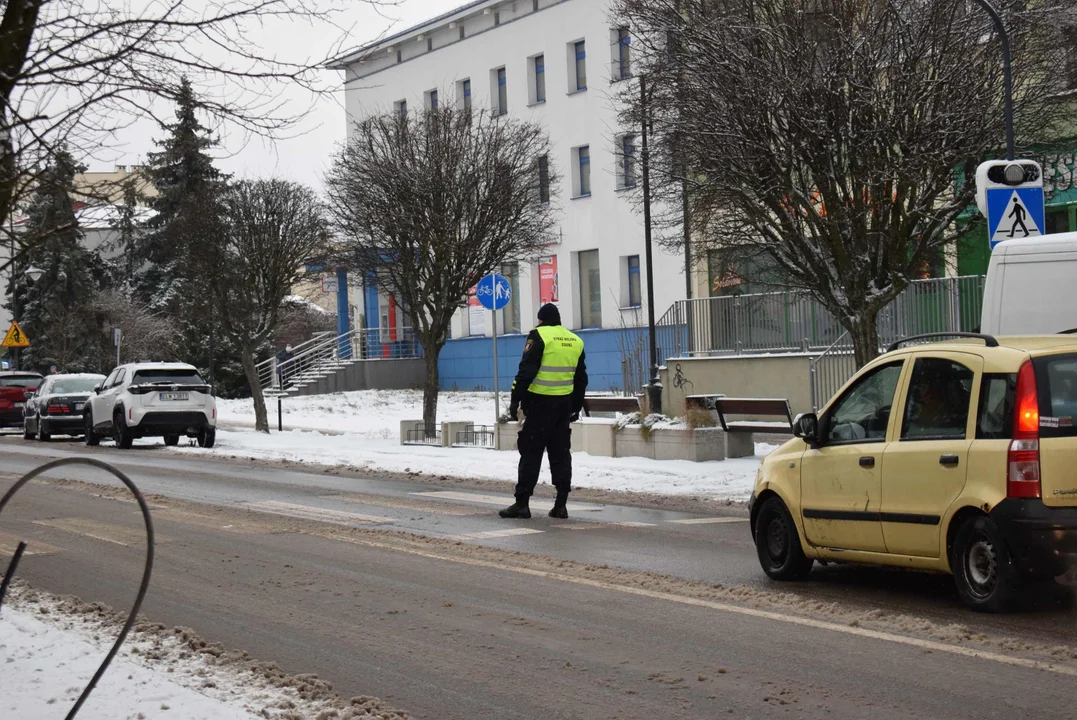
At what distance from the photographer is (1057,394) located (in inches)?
299

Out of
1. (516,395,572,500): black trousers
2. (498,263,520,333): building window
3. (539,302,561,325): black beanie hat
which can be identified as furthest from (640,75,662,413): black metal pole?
(498,263,520,333): building window

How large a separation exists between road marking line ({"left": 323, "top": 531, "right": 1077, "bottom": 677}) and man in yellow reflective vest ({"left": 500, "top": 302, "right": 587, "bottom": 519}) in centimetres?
237

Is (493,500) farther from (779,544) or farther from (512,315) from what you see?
(512,315)

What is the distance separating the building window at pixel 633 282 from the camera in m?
44.7

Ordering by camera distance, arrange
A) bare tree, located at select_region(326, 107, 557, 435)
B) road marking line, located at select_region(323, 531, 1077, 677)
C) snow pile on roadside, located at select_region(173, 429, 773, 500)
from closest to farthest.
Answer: road marking line, located at select_region(323, 531, 1077, 677), snow pile on roadside, located at select_region(173, 429, 773, 500), bare tree, located at select_region(326, 107, 557, 435)

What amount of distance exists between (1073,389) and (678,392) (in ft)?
62.8

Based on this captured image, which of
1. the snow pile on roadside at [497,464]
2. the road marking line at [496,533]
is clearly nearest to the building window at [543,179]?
the snow pile on roadside at [497,464]

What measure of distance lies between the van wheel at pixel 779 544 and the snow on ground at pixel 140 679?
12.8ft

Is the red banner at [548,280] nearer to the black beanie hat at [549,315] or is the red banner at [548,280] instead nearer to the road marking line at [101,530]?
the black beanie hat at [549,315]

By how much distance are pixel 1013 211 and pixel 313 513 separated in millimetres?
7838

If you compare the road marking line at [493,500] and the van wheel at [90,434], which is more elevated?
the van wheel at [90,434]

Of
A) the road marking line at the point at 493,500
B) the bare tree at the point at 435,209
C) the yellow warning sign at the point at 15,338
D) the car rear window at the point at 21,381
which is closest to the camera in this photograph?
the road marking line at the point at 493,500

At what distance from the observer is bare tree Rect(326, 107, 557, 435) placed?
87.7 ft

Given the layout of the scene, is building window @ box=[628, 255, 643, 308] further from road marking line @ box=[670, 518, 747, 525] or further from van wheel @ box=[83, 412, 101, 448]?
road marking line @ box=[670, 518, 747, 525]
